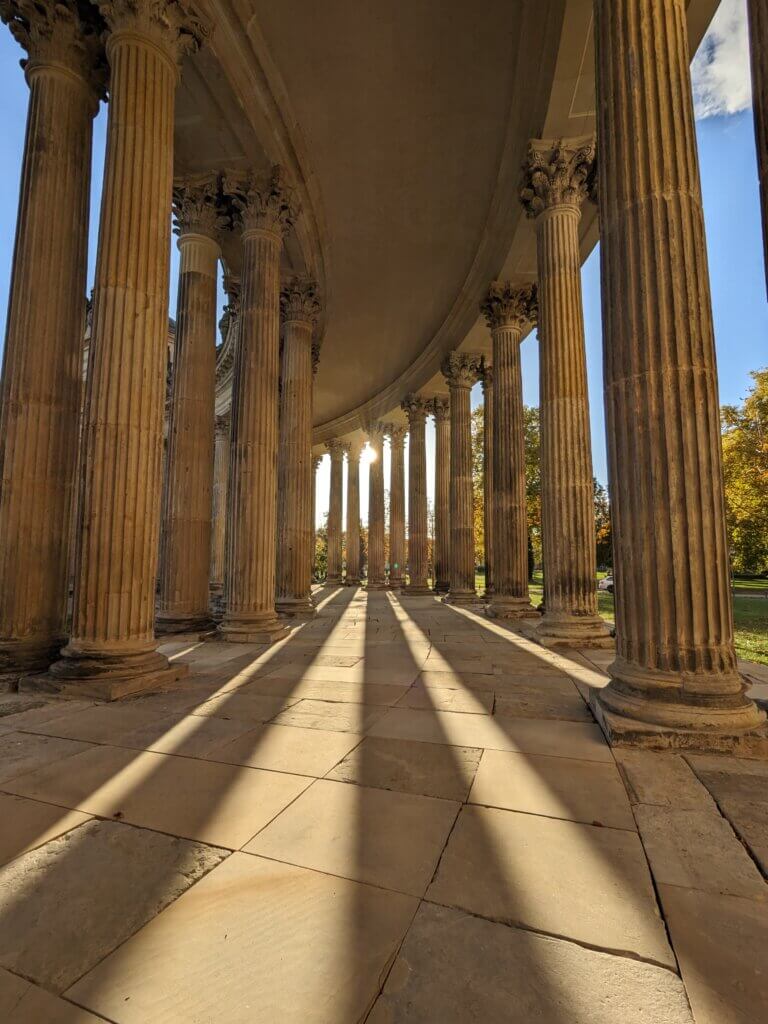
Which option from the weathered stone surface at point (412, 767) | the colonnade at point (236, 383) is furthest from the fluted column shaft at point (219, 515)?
the weathered stone surface at point (412, 767)

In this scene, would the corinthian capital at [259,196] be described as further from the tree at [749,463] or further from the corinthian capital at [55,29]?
the tree at [749,463]

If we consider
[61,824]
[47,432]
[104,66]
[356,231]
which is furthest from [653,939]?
[356,231]

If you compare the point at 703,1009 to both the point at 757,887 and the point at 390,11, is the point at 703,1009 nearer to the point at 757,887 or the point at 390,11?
the point at 757,887

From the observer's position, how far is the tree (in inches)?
1240

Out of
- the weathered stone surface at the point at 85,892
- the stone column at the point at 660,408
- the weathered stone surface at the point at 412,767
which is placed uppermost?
the stone column at the point at 660,408

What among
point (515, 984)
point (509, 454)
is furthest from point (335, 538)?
point (515, 984)

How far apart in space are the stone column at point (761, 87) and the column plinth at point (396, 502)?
40403mm

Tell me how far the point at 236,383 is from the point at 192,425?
2193mm

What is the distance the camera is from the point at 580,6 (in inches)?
546

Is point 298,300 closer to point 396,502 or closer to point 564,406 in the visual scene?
point 564,406

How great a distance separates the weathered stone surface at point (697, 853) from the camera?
3738 millimetres

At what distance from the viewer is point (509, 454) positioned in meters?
24.3

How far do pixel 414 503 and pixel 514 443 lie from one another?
18561mm

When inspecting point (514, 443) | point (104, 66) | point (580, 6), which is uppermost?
point (580, 6)
